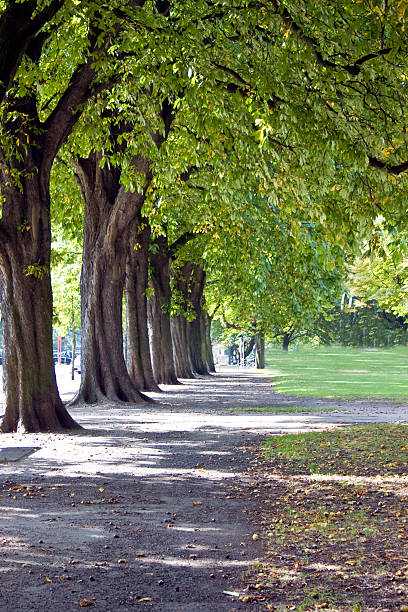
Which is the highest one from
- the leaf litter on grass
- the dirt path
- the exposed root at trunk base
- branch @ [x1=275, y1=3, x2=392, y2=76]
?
branch @ [x1=275, y1=3, x2=392, y2=76]

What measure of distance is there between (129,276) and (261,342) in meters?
38.9

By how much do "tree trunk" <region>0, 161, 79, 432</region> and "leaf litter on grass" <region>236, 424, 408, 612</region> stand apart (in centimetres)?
434

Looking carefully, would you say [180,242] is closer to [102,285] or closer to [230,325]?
[102,285]

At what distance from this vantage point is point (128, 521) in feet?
24.5

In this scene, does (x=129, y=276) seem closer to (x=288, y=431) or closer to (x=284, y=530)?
(x=288, y=431)

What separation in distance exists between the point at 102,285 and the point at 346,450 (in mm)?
11077

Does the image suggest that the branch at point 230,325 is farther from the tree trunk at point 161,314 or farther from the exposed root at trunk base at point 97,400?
the exposed root at trunk base at point 97,400

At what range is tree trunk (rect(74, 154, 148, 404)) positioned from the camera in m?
21.0

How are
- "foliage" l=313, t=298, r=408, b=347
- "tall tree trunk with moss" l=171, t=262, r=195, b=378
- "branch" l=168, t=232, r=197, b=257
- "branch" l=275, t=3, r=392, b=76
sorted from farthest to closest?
"foliage" l=313, t=298, r=408, b=347
"tall tree trunk with moss" l=171, t=262, r=195, b=378
"branch" l=168, t=232, r=197, b=257
"branch" l=275, t=3, r=392, b=76

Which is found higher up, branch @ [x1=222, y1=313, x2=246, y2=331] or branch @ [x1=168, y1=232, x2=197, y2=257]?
branch @ [x1=168, y1=232, x2=197, y2=257]

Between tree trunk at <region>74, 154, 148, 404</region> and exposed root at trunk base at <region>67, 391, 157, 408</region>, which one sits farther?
exposed root at trunk base at <region>67, 391, 157, 408</region>


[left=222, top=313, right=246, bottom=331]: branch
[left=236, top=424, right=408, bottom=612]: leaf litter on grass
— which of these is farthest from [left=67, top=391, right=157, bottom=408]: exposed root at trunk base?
[left=222, top=313, right=246, bottom=331]: branch

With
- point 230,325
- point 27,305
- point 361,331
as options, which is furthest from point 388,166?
point 361,331

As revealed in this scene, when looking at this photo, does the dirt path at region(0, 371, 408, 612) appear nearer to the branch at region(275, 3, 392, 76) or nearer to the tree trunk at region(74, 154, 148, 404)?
the branch at region(275, 3, 392, 76)
